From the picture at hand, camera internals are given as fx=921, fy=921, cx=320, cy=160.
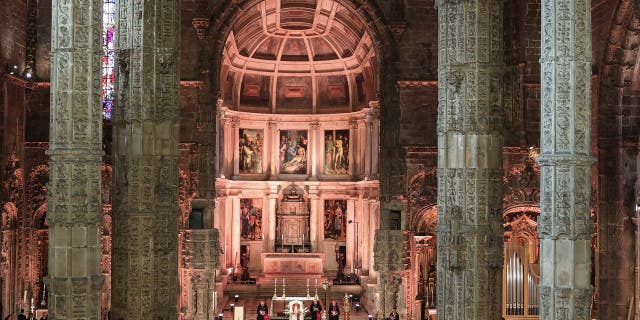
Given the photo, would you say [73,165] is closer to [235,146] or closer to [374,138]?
[374,138]

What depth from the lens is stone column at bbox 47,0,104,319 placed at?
12281 millimetres

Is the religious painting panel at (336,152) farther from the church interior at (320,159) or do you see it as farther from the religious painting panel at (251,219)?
the religious painting panel at (251,219)

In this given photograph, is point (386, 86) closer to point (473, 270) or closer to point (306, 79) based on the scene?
point (306, 79)

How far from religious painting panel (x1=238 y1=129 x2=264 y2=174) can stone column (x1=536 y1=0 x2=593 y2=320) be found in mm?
29982

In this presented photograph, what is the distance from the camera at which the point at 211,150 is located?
31.9 metres

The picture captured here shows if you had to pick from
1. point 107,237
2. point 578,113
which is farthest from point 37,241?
point 578,113

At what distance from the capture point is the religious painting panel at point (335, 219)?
43188 mm

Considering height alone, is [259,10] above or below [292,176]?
above

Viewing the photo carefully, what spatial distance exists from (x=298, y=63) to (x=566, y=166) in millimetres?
29981

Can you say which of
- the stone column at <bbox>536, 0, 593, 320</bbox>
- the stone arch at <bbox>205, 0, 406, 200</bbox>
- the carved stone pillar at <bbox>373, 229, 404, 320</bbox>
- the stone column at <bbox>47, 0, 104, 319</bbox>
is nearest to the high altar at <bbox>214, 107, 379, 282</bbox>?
the stone arch at <bbox>205, 0, 406, 200</bbox>

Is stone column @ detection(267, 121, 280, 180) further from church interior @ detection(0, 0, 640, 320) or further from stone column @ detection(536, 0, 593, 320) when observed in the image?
stone column @ detection(536, 0, 593, 320)

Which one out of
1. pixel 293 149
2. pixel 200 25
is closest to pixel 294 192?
pixel 293 149

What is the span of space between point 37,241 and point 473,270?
18041 millimetres

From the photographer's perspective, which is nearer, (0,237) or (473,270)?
(473,270)
